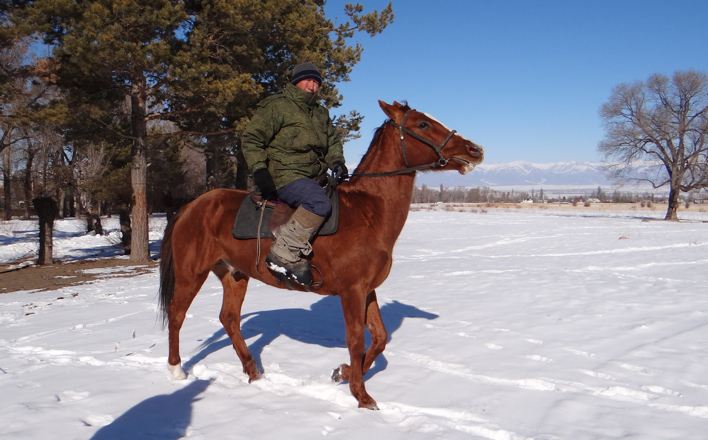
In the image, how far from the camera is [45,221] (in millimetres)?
15398

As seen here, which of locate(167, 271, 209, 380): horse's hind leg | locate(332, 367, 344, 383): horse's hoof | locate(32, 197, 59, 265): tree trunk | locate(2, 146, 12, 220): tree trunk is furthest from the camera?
locate(2, 146, 12, 220): tree trunk

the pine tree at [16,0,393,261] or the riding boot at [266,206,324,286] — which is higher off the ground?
the pine tree at [16,0,393,261]

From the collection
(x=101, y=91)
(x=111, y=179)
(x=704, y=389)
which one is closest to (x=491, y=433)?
(x=704, y=389)

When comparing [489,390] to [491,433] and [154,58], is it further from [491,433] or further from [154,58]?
[154,58]

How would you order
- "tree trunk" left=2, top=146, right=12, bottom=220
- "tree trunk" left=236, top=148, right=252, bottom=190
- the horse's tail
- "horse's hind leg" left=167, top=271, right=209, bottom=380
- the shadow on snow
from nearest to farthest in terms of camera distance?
the shadow on snow → "horse's hind leg" left=167, top=271, right=209, bottom=380 → the horse's tail → "tree trunk" left=236, top=148, right=252, bottom=190 → "tree trunk" left=2, top=146, right=12, bottom=220

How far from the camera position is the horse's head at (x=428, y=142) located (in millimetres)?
3834

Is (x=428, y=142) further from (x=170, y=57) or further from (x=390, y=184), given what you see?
(x=170, y=57)

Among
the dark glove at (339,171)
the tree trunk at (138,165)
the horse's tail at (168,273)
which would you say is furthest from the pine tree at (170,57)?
the dark glove at (339,171)

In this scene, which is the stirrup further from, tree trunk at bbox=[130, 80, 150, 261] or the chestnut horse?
tree trunk at bbox=[130, 80, 150, 261]

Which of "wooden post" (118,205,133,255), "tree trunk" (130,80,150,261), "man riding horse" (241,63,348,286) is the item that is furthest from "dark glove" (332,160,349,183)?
"wooden post" (118,205,133,255)

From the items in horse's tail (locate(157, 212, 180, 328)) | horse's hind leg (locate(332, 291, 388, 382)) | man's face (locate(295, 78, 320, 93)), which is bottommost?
horse's hind leg (locate(332, 291, 388, 382))

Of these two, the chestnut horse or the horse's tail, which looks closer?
the chestnut horse

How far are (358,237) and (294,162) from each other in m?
0.94

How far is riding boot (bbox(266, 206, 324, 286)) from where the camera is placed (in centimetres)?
384
